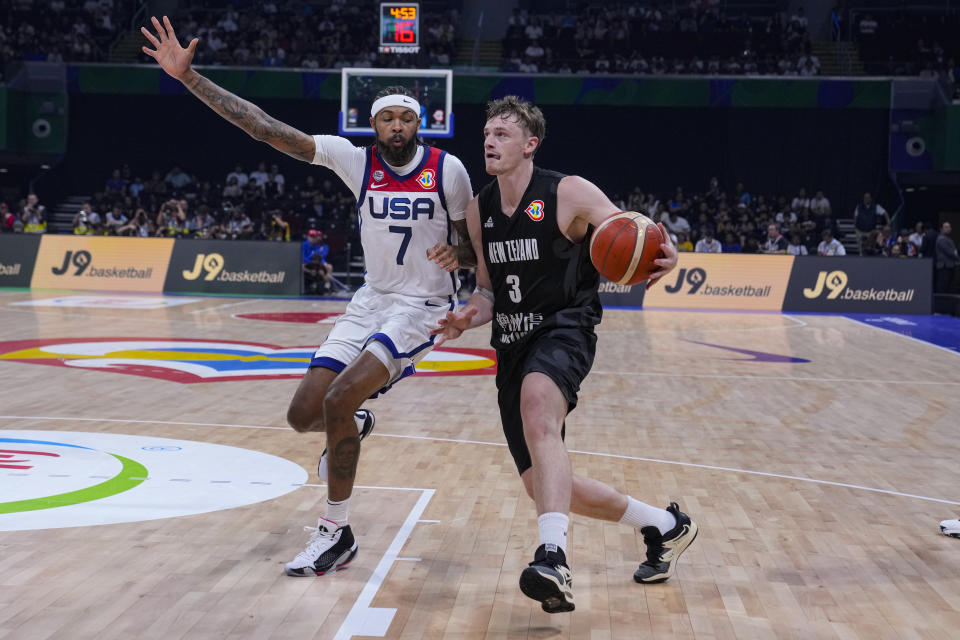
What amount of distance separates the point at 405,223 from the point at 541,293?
35.7 inches

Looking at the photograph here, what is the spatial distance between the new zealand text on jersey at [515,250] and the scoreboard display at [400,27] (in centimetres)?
1919

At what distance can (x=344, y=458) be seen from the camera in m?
4.48

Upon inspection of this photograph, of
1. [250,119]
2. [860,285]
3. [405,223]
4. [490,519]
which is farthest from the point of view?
[860,285]

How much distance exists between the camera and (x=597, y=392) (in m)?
9.98

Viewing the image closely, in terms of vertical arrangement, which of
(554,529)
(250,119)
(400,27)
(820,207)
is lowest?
(554,529)

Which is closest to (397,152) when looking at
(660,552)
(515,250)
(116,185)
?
(515,250)

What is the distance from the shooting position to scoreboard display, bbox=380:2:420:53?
2261 cm

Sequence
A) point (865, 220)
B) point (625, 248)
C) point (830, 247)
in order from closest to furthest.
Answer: point (625, 248), point (830, 247), point (865, 220)

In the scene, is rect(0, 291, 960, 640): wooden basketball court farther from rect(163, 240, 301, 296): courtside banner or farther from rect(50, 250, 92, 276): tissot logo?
rect(50, 250, 92, 276): tissot logo

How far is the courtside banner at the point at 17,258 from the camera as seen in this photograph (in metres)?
21.7

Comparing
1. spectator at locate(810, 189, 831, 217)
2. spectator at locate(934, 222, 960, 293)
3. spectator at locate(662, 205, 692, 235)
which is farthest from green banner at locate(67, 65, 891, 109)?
spectator at locate(934, 222, 960, 293)

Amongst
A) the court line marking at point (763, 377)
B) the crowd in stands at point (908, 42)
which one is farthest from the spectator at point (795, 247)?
the crowd in stands at point (908, 42)

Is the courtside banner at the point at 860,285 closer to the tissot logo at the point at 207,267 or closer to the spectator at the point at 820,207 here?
the spectator at the point at 820,207

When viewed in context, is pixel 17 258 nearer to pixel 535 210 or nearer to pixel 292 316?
pixel 292 316
